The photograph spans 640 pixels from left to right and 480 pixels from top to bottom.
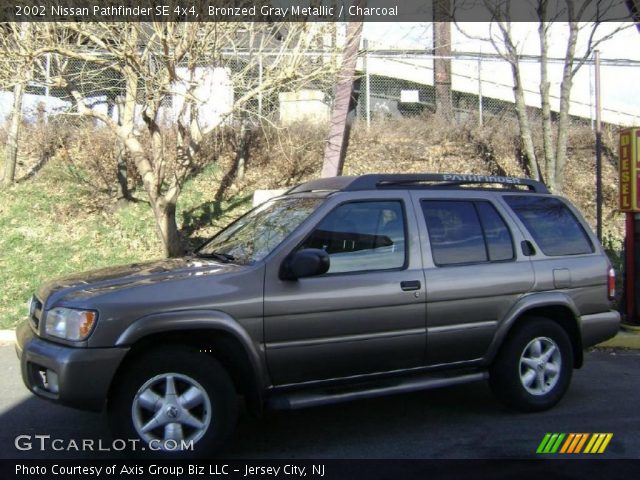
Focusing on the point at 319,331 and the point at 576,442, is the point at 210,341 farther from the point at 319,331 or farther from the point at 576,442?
the point at 576,442

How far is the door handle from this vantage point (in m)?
4.42

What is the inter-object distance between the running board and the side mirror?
812 millimetres

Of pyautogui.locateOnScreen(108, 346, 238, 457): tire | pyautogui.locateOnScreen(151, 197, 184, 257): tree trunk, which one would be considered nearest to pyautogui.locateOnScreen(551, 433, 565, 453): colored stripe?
pyautogui.locateOnScreen(108, 346, 238, 457): tire

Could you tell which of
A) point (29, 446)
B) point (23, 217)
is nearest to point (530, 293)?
point (29, 446)

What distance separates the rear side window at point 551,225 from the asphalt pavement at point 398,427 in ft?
4.57

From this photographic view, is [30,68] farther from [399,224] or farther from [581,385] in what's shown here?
[581,385]

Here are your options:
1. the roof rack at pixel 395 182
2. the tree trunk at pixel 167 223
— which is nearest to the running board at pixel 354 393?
the roof rack at pixel 395 182

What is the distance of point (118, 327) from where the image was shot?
365cm

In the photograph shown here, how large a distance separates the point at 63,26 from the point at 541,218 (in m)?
6.45

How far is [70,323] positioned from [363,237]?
82.3 inches

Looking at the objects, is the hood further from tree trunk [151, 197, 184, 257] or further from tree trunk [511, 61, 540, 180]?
tree trunk [511, 61, 540, 180]

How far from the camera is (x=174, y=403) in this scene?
12.5 feet

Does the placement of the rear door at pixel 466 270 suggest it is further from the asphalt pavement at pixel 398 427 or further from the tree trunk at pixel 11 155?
the tree trunk at pixel 11 155

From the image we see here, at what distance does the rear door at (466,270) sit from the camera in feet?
15.0
